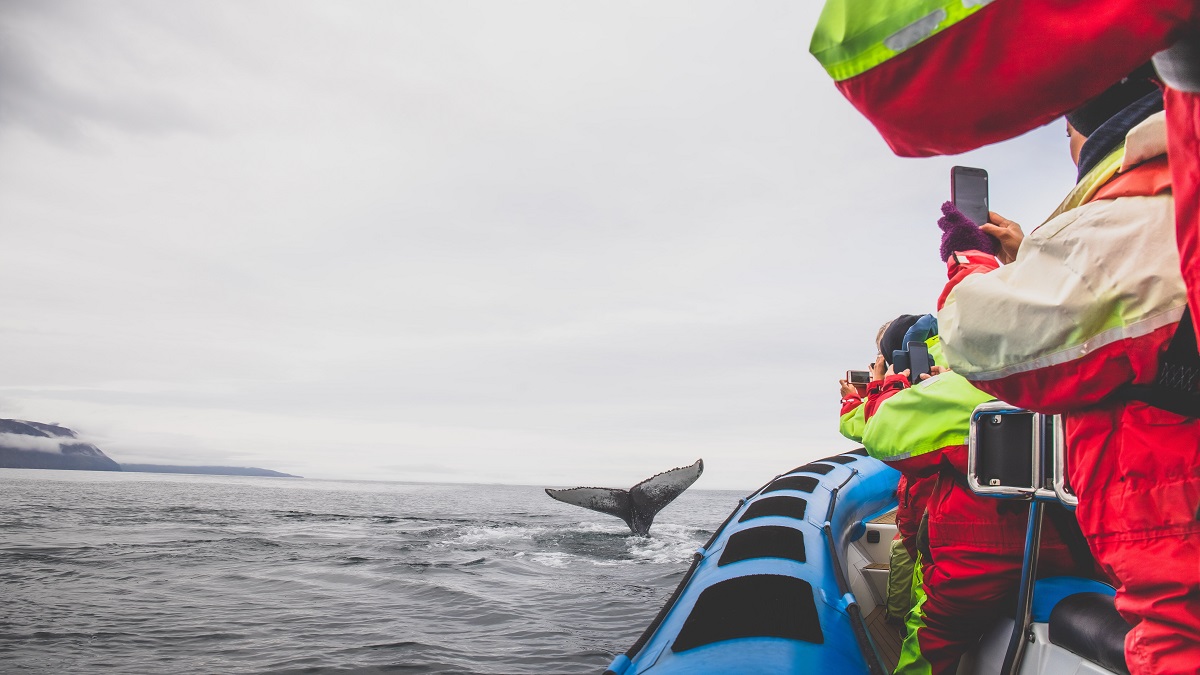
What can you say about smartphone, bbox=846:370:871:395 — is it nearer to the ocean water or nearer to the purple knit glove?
the purple knit glove

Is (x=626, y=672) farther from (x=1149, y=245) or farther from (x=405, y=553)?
(x=405, y=553)

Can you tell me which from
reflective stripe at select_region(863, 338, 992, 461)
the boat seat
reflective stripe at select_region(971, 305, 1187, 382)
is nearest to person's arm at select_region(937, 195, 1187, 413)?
reflective stripe at select_region(971, 305, 1187, 382)

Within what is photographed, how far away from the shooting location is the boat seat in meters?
1.83

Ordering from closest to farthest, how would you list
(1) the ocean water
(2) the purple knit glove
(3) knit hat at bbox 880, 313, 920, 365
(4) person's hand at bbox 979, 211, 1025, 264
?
(4) person's hand at bbox 979, 211, 1025, 264 < (2) the purple knit glove < (3) knit hat at bbox 880, 313, 920, 365 < (1) the ocean water

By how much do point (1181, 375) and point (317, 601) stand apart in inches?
417

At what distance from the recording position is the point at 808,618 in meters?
3.18

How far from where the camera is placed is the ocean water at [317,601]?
22.5ft

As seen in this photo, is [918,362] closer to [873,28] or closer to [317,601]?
[873,28]

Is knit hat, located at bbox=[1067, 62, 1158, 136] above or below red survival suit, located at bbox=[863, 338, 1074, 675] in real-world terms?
above

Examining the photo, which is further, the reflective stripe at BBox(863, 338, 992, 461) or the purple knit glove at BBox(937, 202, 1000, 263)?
the reflective stripe at BBox(863, 338, 992, 461)

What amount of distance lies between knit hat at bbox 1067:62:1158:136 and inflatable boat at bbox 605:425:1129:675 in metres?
1.11

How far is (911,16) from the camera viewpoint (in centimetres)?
103

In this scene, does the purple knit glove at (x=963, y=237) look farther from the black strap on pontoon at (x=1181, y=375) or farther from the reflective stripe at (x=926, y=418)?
the black strap on pontoon at (x=1181, y=375)

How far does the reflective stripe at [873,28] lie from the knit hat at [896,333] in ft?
12.2
